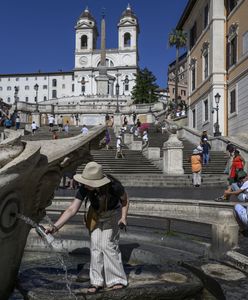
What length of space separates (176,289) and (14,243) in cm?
163

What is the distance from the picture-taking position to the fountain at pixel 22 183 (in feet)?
13.1

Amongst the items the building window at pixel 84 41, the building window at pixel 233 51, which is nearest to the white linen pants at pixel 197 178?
the building window at pixel 233 51

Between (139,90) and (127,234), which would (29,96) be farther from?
(127,234)

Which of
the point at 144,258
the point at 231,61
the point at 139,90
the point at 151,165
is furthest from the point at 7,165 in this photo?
the point at 139,90

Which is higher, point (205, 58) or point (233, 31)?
point (233, 31)

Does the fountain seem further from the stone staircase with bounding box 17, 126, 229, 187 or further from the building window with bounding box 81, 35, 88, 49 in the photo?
the building window with bounding box 81, 35, 88, 49

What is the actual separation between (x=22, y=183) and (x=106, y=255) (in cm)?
109

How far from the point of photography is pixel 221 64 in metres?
32.4

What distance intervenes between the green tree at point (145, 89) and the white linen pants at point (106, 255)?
71.6 m

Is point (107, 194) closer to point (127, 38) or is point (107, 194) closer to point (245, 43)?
point (245, 43)

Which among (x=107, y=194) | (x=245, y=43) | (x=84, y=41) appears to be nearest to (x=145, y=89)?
(x=245, y=43)

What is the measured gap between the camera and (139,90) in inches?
3113

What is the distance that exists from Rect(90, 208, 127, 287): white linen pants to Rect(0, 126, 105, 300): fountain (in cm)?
72

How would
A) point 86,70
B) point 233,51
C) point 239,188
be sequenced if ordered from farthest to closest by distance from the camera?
point 86,70 → point 233,51 → point 239,188
